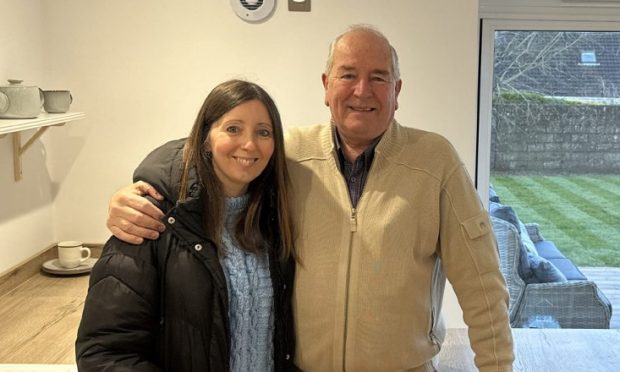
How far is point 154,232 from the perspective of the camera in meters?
1.36

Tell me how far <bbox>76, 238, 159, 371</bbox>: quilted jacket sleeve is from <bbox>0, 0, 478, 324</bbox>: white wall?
4.69 ft

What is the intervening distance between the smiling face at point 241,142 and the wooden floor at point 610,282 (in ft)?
7.31

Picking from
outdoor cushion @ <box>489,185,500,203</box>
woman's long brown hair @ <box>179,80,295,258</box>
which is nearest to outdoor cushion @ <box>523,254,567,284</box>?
outdoor cushion @ <box>489,185,500,203</box>

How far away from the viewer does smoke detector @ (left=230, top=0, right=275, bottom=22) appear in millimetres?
2641

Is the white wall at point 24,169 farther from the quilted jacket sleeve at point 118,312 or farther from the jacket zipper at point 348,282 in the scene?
Result: the jacket zipper at point 348,282

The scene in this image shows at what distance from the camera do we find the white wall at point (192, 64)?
2.65 metres

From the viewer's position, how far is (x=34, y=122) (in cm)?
216

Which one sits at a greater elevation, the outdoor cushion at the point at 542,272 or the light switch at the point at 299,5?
the light switch at the point at 299,5

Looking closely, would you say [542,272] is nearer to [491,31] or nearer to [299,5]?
[491,31]

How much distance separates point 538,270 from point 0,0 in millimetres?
2376

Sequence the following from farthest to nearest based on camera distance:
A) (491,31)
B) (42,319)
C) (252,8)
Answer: (491,31), (252,8), (42,319)

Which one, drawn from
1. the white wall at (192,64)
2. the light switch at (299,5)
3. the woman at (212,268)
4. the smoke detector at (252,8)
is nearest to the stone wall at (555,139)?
the white wall at (192,64)

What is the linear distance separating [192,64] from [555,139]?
5.17 feet

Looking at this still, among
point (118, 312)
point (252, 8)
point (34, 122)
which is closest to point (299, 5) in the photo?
point (252, 8)
